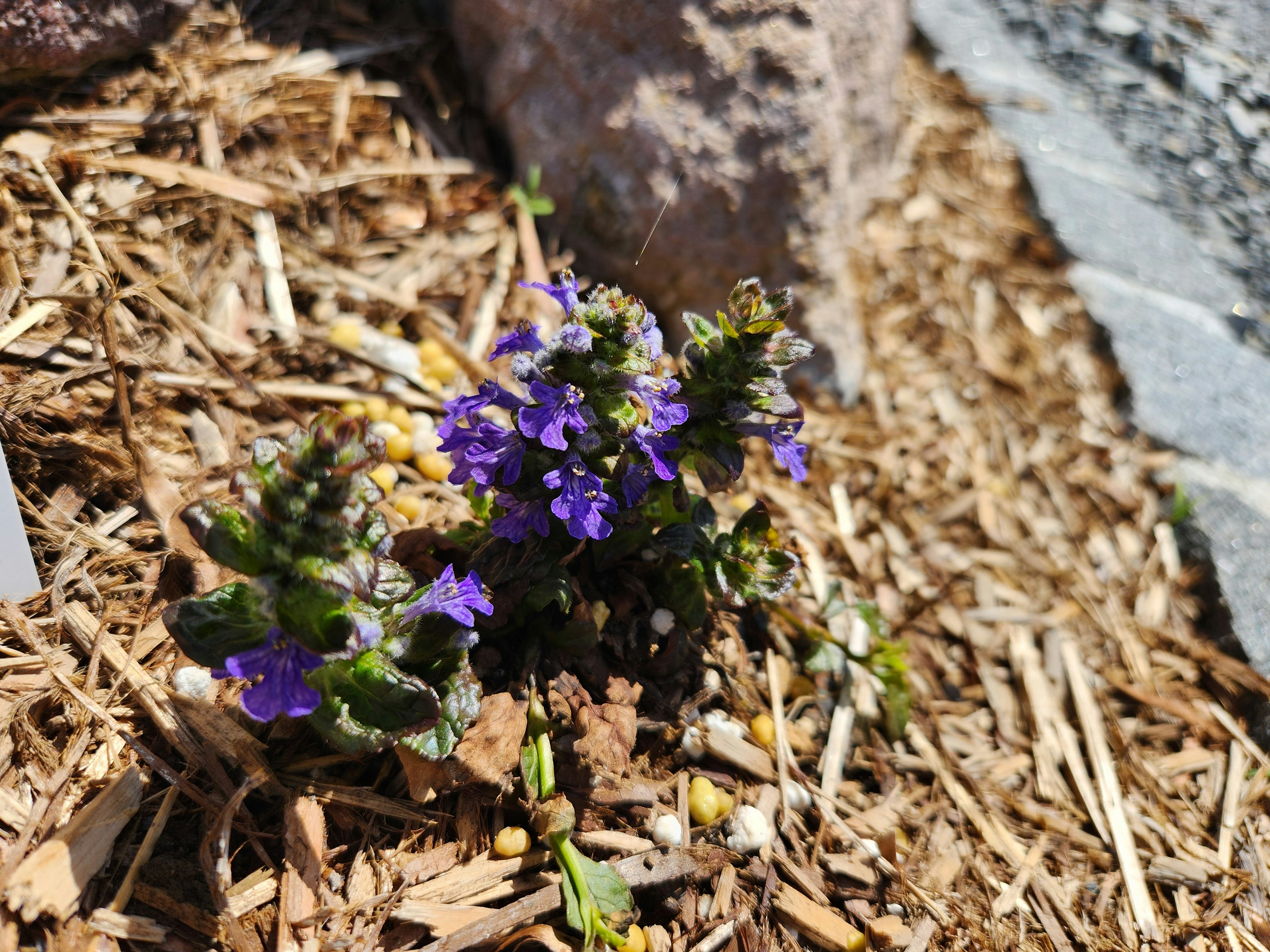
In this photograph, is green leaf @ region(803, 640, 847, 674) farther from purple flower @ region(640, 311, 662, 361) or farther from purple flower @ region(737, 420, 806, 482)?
purple flower @ region(640, 311, 662, 361)

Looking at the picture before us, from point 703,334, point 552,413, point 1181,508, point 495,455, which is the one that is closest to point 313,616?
point 495,455

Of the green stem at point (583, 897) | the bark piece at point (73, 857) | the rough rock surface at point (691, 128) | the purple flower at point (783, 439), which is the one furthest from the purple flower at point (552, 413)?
the rough rock surface at point (691, 128)

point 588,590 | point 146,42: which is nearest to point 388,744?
point 588,590

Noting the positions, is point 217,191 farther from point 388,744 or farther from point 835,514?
point 835,514

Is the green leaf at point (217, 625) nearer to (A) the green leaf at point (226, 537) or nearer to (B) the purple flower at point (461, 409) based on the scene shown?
(A) the green leaf at point (226, 537)

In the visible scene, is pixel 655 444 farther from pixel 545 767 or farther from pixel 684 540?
pixel 545 767

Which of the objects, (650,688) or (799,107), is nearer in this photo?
(650,688)
